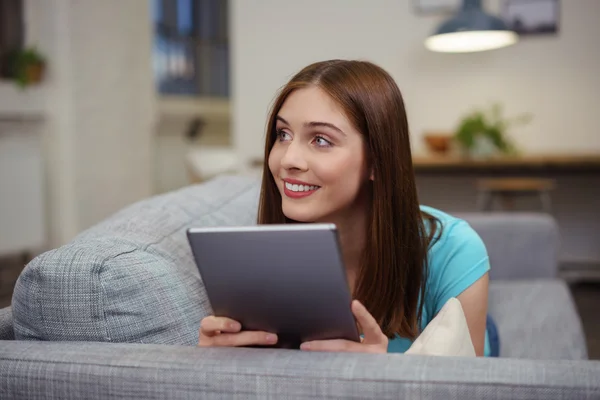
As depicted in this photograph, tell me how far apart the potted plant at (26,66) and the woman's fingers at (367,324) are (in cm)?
551

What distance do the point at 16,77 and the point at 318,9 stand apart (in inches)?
103

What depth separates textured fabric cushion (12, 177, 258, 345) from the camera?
102cm

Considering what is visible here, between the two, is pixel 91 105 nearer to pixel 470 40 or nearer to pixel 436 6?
pixel 436 6

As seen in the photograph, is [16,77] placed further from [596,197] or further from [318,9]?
[596,197]

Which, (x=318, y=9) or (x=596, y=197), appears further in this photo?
(x=318, y=9)

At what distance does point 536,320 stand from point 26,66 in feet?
16.5

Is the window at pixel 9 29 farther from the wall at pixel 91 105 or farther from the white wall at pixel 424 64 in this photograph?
the white wall at pixel 424 64

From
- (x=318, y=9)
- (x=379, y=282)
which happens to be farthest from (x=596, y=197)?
(x=379, y=282)

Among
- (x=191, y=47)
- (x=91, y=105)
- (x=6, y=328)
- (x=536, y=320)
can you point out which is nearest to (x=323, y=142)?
(x=6, y=328)

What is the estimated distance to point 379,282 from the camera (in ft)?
3.99

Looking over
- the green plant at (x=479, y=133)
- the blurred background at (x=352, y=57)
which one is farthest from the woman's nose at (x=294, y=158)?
the green plant at (x=479, y=133)

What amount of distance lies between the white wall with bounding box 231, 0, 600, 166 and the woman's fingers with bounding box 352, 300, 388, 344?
460cm

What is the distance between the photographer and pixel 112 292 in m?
1.03

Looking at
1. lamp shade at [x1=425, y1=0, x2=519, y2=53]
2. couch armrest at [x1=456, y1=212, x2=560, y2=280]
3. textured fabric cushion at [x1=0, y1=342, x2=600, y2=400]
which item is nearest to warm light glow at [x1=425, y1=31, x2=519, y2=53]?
lamp shade at [x1=425, y1=0, x2=519, y2=53]
